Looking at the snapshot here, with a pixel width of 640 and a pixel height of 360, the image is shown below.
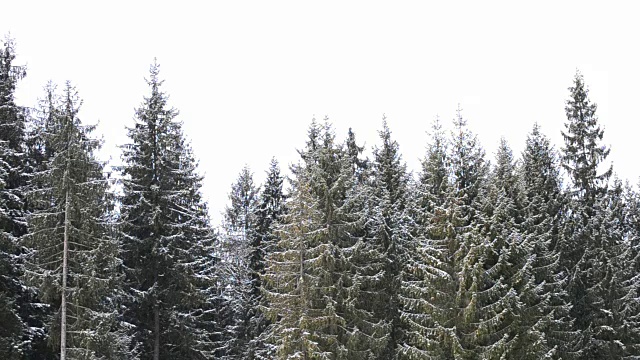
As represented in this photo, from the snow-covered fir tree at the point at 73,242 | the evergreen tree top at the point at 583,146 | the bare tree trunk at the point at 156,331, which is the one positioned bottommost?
the bare tree trunk at the point at 156,331

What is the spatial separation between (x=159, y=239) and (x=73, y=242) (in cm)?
459

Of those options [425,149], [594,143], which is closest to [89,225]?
[425,149]

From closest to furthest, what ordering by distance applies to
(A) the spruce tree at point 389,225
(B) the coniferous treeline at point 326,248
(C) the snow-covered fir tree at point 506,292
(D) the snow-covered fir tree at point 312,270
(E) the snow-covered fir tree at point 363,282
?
(C) the snow-covered fir tree at point 506,292 → (B) the coniferous treeline at point 326,248 → (D) the snow-covered fir tree at point 312,270 → (E) the snow-covered fir tree at point 363,282 → (A) the spruce tree at point 389,225

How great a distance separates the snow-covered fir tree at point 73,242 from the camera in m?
22.3

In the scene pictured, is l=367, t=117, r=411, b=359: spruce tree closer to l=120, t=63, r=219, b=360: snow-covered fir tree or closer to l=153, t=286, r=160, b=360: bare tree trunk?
l=120, t=63, r=219, b=360: snow-covered fir tree

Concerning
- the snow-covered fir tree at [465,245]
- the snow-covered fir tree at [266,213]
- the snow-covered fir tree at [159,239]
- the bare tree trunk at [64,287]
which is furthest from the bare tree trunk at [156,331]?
the snow-covered fir tree at [465,245]

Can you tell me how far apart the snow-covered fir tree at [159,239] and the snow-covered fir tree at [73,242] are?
2.71 meters

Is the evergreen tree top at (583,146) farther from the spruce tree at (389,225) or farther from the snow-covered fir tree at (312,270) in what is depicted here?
the snow-covered fir tree at (312,270)

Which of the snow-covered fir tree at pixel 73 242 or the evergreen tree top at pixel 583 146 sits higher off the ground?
the evergreen tree top at pixel 583 146

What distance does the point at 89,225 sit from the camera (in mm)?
23344

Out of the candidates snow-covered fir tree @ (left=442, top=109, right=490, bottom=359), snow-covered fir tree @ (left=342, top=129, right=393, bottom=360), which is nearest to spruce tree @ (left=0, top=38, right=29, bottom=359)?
snow-covered fir tree @ (left=342, top=129, right=393, bottom=360)

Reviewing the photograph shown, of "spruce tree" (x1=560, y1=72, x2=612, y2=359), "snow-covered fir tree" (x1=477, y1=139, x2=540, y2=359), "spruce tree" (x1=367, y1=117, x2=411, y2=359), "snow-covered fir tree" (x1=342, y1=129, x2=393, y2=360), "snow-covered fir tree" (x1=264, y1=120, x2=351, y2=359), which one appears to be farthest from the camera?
"spruce tree" (x1=560, y1=72, x2=612, y2=359)

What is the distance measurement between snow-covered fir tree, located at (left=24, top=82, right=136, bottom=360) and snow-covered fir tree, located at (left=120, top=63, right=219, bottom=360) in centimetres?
271

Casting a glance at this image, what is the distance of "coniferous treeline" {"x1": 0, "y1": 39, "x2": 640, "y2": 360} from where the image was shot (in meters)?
22.7
